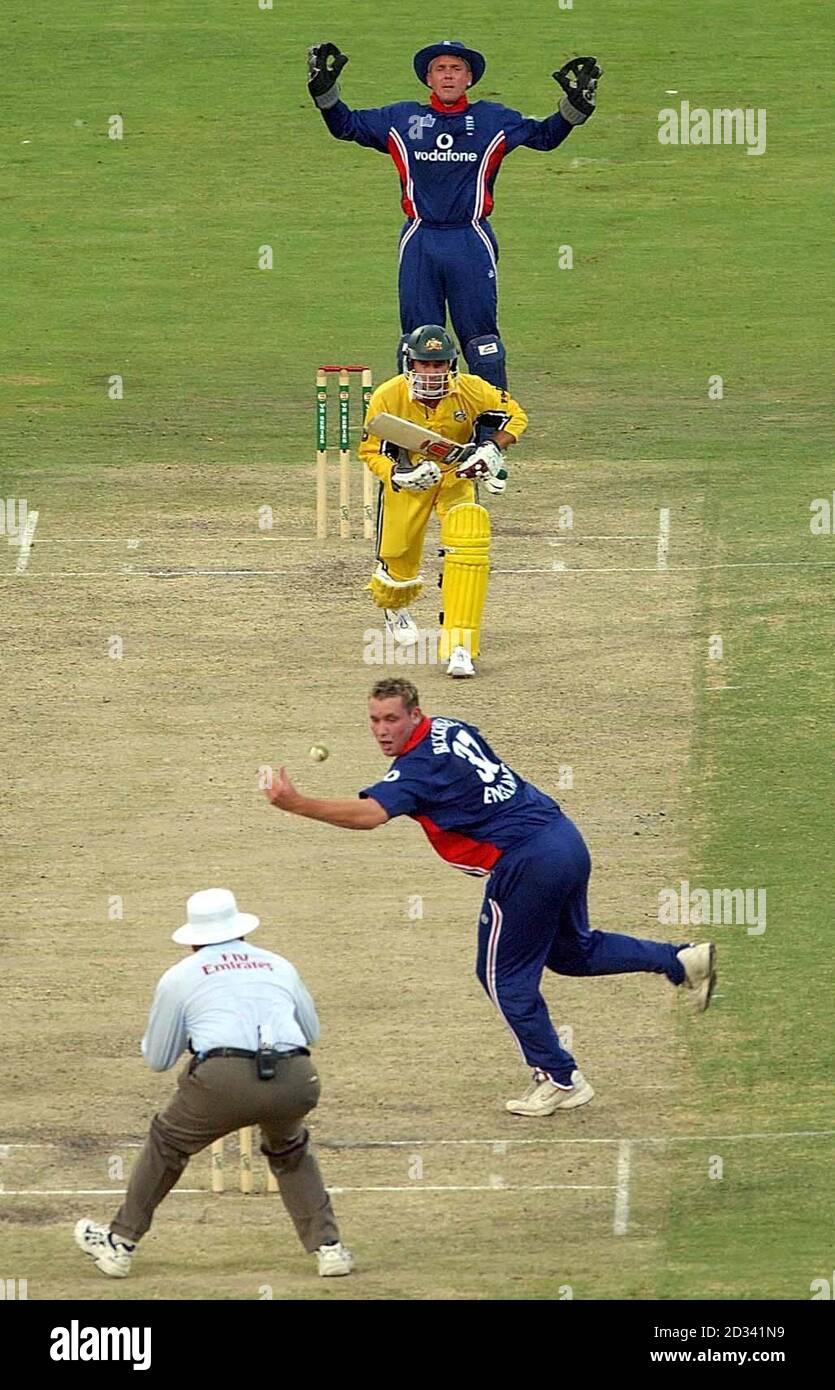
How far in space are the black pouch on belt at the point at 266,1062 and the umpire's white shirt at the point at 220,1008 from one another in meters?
0.04

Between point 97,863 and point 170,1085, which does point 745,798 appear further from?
point 170,1085

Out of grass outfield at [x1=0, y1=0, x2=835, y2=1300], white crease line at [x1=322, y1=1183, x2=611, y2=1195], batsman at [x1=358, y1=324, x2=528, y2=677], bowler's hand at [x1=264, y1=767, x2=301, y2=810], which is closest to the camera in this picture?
bowler's hand at [x1=264, y1=767, x2=301, y2=810]

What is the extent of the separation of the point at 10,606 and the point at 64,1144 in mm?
8375

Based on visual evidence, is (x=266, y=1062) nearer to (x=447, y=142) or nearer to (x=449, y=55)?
(x=447, y=142)

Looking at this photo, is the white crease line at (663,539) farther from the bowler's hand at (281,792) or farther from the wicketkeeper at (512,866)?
the bowler's hand at (281,792)

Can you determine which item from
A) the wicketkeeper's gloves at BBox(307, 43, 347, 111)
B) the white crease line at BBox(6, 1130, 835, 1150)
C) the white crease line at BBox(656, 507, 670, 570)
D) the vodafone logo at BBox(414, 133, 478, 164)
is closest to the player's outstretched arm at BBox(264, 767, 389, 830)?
the white crease line at BBox(6, 1130, 835, 1150)

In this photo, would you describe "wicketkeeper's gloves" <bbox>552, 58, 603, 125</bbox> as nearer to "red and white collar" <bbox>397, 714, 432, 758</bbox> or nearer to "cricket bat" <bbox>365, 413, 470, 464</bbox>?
"cricket bat" <bbox>365, 413, 470, 464</bbox>

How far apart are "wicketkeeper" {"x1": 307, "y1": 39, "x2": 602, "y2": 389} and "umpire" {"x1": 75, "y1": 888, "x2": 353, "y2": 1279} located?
8586 mm

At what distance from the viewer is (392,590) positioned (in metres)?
19.9

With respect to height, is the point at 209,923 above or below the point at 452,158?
below

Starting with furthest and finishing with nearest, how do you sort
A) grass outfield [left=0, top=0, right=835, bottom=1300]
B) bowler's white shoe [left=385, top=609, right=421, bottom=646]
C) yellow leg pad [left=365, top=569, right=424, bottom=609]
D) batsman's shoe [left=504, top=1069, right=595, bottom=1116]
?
1. bowler's white shoe [left=385, top=609, right=421, bottom=646]
2. yellow leg pad [left=365, top=569, right=424, bottom=609]
3. batsman's shoe [left=504, top=1069, right=595, bottom=1116]
4. grass outfield [left=0, top=0, right=835, bottom=1300]

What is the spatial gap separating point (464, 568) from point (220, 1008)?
799 centimetres

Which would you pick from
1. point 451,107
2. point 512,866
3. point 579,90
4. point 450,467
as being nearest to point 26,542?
point 450,467

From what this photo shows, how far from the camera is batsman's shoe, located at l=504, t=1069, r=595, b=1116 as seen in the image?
13.4 meters
